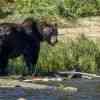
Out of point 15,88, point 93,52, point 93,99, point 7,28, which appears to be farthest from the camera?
point 93,52

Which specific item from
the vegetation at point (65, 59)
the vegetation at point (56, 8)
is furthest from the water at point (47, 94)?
the vegetation at point (56, 8)

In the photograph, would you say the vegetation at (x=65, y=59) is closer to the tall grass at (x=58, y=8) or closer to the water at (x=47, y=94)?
the water at (x=47, y=94)

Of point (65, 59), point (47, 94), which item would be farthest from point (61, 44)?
point (47, 94)

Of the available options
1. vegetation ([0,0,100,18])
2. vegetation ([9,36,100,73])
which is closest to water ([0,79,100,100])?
vegetation ([9,36,100,73])

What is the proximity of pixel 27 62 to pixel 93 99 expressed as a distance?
491cm

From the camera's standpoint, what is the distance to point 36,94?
16828mm

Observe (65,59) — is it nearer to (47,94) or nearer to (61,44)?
(61,44)

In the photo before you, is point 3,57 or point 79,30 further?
point 79,30

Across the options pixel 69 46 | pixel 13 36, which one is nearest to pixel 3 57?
pixel 13 36

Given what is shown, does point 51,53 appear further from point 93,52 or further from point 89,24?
point 89,24

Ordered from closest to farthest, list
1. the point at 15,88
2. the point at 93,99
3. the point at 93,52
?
1. the point at 93,99
2. the point at 15,88
3. the point at 93,52

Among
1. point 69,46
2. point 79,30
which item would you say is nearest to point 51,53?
point 69,46

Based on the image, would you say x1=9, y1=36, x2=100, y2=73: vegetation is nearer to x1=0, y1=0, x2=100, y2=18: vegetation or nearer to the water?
the water

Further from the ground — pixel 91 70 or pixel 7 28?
pixel 7 28
